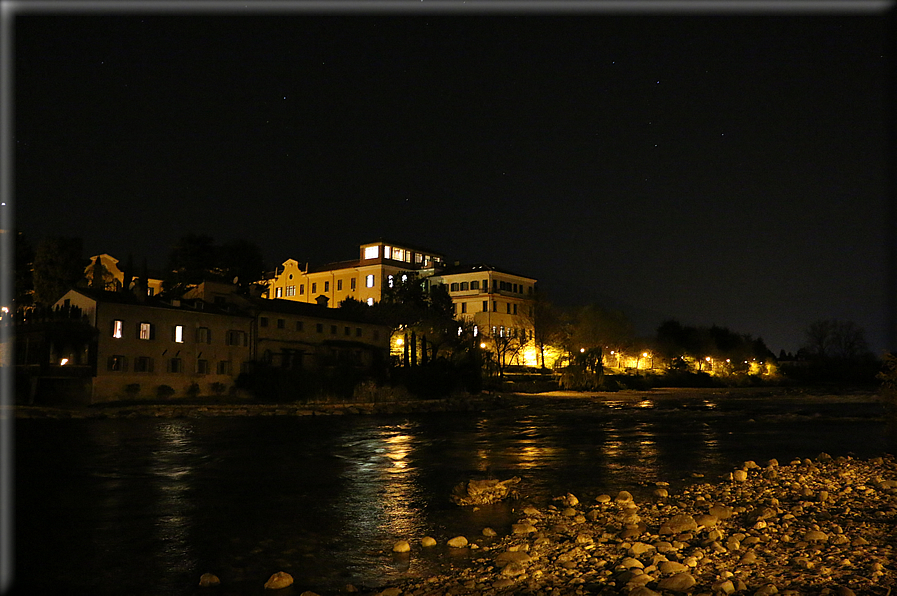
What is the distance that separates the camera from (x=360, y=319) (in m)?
67.0

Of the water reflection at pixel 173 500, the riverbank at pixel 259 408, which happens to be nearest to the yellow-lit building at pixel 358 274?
the riverbank at pixel 259 408

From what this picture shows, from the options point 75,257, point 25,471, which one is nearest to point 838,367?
point 75,257

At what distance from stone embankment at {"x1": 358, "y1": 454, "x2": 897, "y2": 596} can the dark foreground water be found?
101 cm

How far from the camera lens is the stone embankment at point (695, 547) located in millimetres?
9094

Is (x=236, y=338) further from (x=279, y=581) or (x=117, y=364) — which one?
(x=279, y=581)

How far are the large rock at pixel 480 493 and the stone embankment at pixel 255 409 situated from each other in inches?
1277

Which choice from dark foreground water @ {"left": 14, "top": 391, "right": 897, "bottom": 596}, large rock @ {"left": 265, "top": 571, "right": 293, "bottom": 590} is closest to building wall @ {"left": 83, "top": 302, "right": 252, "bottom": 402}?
dark foreground water @ {"left": 14, "top": 391, "right": 897, "bottom": 596}

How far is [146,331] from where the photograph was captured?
48188mm

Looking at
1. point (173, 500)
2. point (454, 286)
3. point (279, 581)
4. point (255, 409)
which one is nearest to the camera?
point (279, 581)

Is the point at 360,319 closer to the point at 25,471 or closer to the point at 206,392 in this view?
the point at 206,392

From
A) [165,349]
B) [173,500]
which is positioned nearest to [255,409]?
[165,349]

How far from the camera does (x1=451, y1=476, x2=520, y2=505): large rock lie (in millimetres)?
15500

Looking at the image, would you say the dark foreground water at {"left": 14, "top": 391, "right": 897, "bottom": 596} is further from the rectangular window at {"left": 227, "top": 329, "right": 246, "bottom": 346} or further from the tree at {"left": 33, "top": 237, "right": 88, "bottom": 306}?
the tree at {"left": 33, "top": 237, "right": 88, "bottom": 306}

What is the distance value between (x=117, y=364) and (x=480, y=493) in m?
37.8
